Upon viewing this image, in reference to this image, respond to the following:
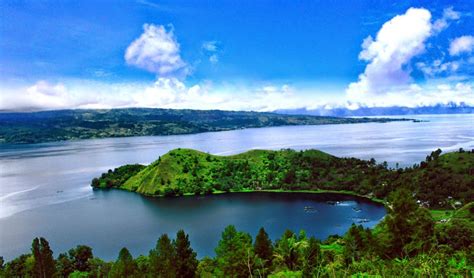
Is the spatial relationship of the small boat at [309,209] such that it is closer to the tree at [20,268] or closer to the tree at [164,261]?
the tree at [164,261]

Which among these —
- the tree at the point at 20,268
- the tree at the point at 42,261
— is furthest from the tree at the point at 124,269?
the tree at the point at 20,268

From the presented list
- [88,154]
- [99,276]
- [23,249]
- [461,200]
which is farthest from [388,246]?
[88,154]

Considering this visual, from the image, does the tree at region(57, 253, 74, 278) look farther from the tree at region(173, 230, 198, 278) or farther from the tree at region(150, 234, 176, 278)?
the tree at region(173, 230, 198, 278)

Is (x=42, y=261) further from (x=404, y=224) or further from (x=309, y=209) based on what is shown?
(x=309, y=209)

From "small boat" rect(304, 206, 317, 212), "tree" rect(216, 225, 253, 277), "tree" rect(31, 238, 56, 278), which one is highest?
"tree" rect(216, 225, 253, 277)

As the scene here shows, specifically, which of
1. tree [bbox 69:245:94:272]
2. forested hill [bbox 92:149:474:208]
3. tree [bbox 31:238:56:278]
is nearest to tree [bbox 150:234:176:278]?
tree [bbox 31:238:56:278]

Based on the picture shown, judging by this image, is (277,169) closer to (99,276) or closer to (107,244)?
(107,244)
